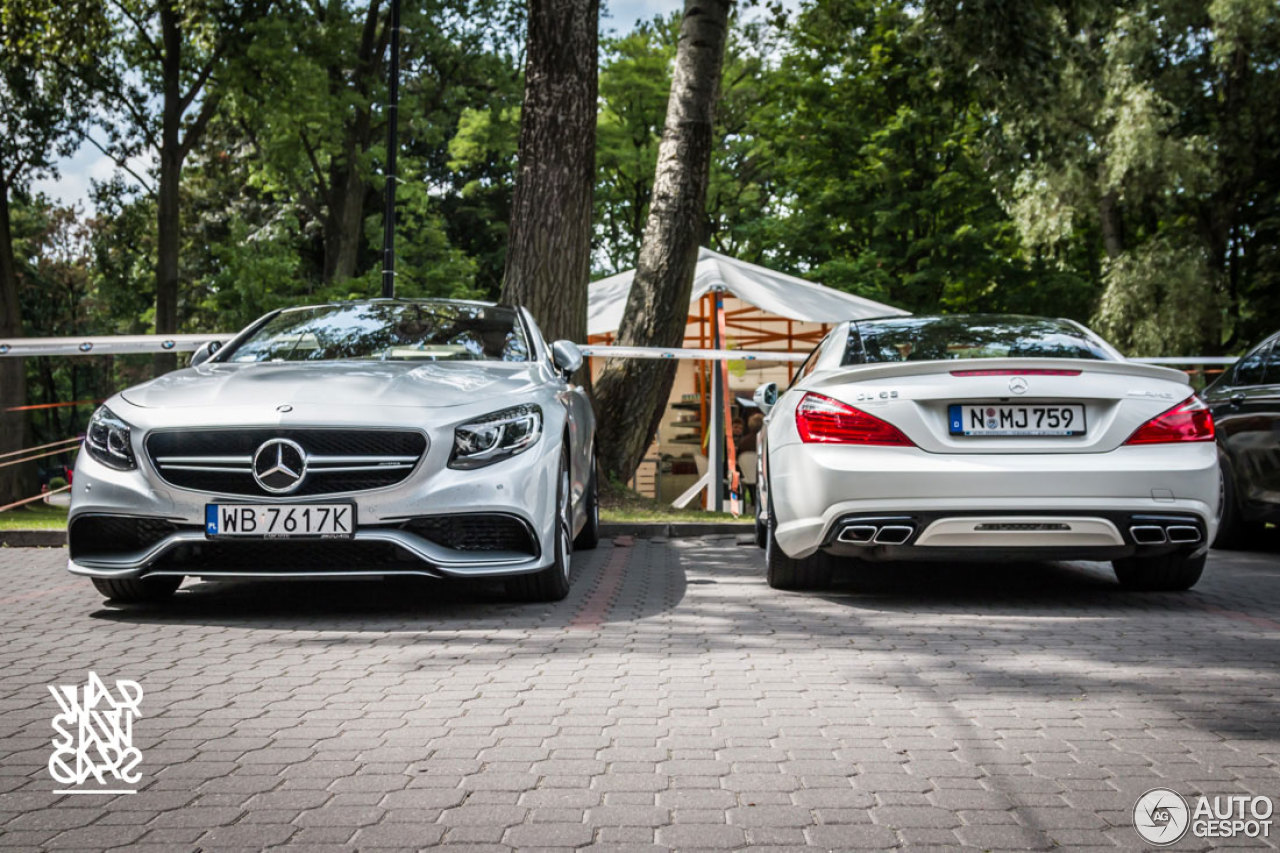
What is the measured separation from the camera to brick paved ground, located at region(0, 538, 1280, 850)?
290 centimetres

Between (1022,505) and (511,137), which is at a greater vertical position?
(511,137)

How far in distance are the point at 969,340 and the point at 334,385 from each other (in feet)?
10.7

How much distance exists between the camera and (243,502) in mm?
5426

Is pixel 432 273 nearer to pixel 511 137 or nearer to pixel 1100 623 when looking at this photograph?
pixel 511 137

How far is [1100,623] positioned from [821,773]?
2837 mm

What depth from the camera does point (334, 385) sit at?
587 cm

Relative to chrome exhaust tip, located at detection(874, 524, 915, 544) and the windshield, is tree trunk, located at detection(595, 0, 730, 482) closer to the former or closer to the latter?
the windshield

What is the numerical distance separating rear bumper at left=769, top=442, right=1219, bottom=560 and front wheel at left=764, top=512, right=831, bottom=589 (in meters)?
0.64

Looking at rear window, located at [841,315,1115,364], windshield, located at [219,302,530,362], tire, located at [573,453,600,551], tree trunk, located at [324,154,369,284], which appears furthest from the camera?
tree trunk, located at [324,154,369,284]

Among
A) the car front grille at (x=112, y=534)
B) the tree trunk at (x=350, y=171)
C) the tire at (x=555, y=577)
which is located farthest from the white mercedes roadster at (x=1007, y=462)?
the tree trunk at (x=350, y=171)

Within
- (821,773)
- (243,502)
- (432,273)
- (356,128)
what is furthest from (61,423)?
(821,773)

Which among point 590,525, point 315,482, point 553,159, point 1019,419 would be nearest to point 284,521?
point 315,482

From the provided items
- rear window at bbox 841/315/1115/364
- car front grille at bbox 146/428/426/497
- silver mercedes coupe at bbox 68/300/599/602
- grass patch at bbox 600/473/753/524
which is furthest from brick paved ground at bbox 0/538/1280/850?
grass patch at bbox 600/473/753/524

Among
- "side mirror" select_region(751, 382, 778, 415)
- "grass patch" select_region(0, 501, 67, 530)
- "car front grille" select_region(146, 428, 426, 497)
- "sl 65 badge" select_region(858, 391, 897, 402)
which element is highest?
"sl 65 badge" select_region(858, 391, 897, 402)
